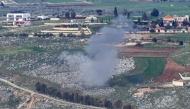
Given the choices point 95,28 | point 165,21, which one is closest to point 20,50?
point 95,28

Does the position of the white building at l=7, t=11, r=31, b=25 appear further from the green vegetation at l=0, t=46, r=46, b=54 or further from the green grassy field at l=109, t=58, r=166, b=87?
the green grassy field at l=109, t=58, r=166, b=87

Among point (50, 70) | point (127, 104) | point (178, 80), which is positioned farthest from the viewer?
point (50, 70)

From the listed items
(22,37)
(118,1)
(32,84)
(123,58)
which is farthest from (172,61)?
(118,1)

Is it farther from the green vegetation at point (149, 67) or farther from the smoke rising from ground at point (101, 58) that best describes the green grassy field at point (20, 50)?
the green vegetation at point (149, 67)

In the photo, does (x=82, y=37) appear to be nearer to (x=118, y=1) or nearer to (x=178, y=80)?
(x=178, y=80)

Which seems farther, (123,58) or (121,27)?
(121,27)

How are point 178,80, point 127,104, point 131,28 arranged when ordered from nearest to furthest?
1. point 127,104
2. point 178,80
3. point 131,28
